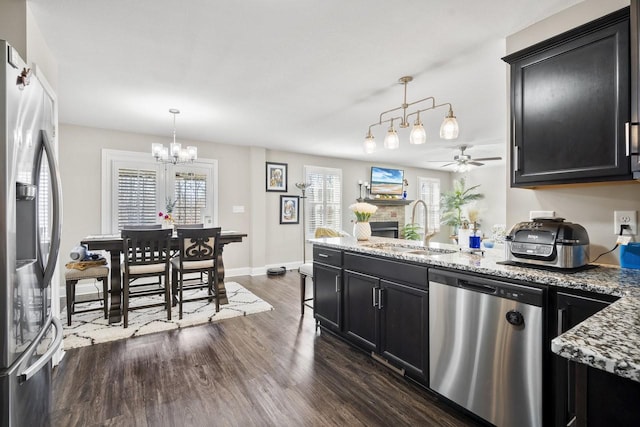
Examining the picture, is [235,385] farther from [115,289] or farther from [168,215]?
[168,215]

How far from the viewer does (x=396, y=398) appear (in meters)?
2.06

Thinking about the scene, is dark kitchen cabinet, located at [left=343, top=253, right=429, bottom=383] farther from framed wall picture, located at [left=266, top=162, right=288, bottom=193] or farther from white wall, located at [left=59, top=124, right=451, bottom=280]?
framed wall picture, located at [left=266, top=162, right=288, bottom=193]

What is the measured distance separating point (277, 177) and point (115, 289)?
354 centimetres

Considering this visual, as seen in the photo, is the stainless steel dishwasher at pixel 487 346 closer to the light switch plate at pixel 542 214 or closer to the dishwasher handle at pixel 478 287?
the dishwasher handle at pixel 478 287

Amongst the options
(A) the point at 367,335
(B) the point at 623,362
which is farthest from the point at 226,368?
(B) the point at 623,362

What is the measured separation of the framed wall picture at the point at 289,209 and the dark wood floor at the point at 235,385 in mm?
3471

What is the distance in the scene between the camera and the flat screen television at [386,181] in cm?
764

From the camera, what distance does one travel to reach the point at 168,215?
13.6 ft

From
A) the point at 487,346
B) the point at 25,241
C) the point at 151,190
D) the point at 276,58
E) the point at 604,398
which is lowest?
the point at 487,346

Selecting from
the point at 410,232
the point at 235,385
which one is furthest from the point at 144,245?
the point at 410,232

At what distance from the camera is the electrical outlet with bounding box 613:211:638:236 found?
167 centimetres

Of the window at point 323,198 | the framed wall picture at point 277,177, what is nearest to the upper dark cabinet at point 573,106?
the framed wall picture at point 277,177

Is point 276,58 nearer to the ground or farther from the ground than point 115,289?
farther from the ground

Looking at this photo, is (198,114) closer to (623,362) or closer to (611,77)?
(611,77)
